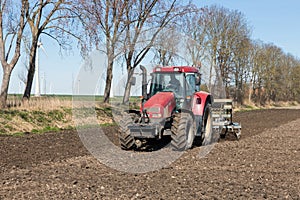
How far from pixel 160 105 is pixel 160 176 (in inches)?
114

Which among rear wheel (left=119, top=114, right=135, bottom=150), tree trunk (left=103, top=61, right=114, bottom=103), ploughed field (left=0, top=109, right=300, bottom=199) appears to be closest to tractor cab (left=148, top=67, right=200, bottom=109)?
rear wheel (left=119, top=114, right=135, bottom=150)

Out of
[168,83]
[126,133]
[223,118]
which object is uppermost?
[168,83]

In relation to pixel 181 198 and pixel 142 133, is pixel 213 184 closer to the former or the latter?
pixel 181 198

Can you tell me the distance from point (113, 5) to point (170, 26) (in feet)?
13.0

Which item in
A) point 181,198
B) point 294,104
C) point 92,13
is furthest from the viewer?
point 294,104

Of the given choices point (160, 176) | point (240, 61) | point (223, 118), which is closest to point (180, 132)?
point (160, 176)

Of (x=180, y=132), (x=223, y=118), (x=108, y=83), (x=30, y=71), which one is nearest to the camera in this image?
(x=180, y=132)

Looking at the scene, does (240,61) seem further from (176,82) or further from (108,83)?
(176,82)

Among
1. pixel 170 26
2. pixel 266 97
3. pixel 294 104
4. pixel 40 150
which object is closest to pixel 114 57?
pixel 170 26

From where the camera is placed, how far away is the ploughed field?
251 inches

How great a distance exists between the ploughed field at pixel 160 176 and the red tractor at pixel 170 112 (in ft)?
2.11

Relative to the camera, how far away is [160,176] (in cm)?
781

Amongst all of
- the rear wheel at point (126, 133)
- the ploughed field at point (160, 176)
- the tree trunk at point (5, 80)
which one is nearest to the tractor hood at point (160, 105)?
the rear wheel at point (126, 133)

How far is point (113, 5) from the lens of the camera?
23938 millimetres
